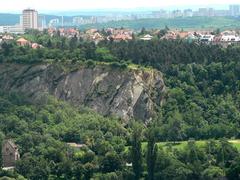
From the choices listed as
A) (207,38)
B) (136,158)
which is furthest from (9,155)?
(207,38)

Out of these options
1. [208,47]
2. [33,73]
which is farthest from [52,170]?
[208,47]

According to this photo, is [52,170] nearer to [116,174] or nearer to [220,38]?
[116,174]

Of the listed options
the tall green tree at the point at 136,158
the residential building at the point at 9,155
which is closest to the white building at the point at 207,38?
the residential building at the point at 9,155

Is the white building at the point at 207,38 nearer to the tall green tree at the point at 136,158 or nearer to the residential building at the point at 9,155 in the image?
the residential building at the point at 9,155

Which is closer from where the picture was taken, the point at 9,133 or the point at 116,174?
the point at 116,174

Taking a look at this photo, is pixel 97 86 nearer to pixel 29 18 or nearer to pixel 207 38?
pixel 207 38

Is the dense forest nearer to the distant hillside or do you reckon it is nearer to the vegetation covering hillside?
the vegetation covering hillside
